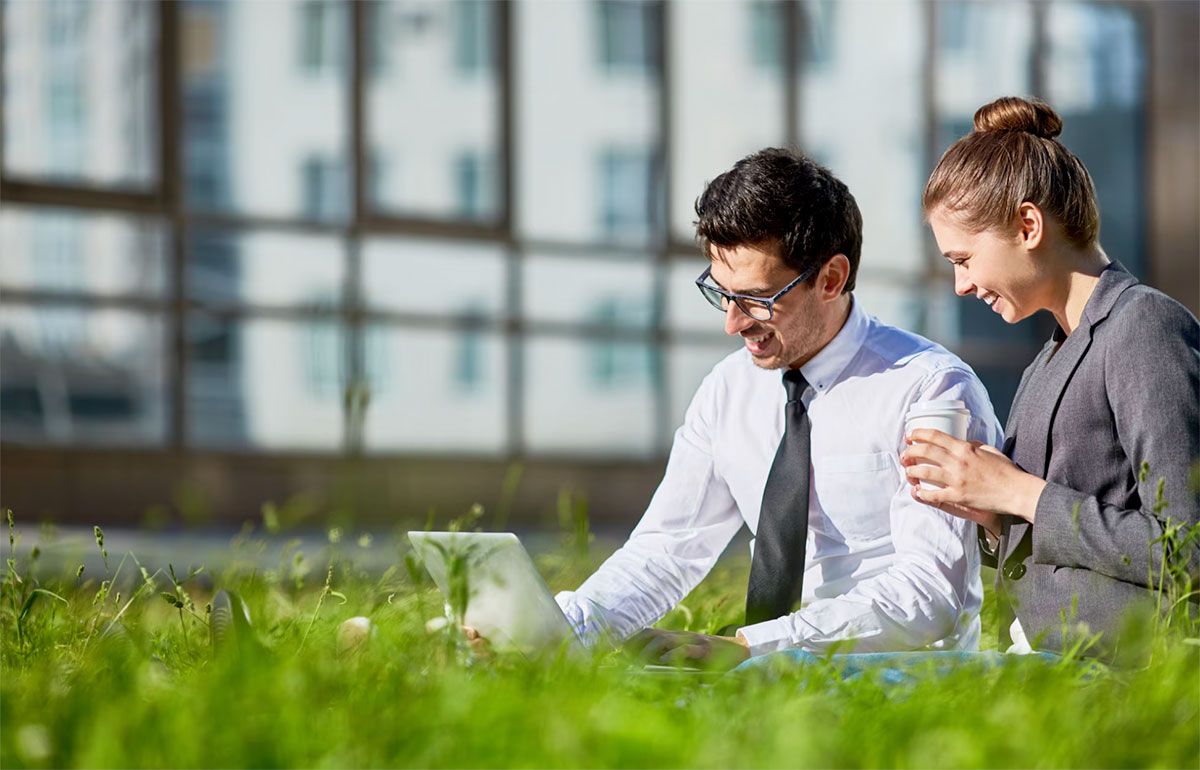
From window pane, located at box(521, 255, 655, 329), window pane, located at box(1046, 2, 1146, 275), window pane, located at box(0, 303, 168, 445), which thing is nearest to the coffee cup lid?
window pane, located at box(0, 303, 168, 445)

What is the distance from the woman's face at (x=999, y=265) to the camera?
9.07ft

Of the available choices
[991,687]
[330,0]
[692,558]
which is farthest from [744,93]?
[991,687]

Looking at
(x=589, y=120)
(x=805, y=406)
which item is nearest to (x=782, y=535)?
(x=805, y=406)

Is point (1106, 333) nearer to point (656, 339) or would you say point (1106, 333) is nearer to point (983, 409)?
point (983, 409)

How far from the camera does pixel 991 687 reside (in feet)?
7.29

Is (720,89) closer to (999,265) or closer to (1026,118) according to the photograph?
(1026,118)

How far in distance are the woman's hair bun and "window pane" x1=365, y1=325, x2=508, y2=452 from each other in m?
7.45

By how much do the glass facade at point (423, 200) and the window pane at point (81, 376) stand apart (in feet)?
0.05

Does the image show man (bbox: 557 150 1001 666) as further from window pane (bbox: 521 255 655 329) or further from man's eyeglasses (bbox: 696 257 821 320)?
window pane (bbox: 521 255 655 329)

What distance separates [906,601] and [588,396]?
805 centimetres

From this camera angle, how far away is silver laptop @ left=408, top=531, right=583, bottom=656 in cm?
248

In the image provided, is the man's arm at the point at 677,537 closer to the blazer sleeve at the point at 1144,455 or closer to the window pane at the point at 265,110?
the blazer sleeve at the point at 1144,455

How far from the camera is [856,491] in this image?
309 centimetres

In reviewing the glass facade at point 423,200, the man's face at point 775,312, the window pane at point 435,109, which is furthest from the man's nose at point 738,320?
the window pane at point 435,109
